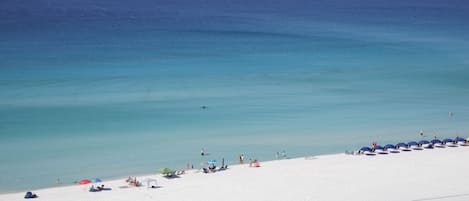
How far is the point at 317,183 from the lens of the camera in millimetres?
19891

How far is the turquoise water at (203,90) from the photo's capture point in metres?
26.7

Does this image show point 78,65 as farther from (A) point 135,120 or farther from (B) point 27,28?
(B) point 27,28

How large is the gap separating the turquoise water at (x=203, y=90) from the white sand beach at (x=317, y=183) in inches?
115

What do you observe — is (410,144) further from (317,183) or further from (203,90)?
(203,90)

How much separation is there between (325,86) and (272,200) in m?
23.0

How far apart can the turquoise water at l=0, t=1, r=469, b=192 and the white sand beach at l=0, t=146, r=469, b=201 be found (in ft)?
9.61

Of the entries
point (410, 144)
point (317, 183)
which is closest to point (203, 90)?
point (410, 144)

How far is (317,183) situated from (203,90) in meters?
18.5

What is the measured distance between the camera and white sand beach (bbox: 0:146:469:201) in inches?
714

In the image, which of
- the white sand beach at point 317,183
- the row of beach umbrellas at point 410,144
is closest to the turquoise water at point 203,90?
the row of beach umbrellas at point 410,144

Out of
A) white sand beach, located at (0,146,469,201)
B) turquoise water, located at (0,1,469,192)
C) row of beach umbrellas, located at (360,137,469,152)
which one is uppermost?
turquoise water, located at (0,1,469,192)

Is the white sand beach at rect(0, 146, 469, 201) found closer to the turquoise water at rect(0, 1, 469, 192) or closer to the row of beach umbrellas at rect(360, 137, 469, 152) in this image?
the row of beach umbrellas at rect(360, 137, 469, 152)

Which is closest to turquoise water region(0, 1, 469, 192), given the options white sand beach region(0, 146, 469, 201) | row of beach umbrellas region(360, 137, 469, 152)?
row of beach umbrellas region(360, 137, 469, 152)

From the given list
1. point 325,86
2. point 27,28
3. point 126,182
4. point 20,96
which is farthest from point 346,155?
point 27,28
